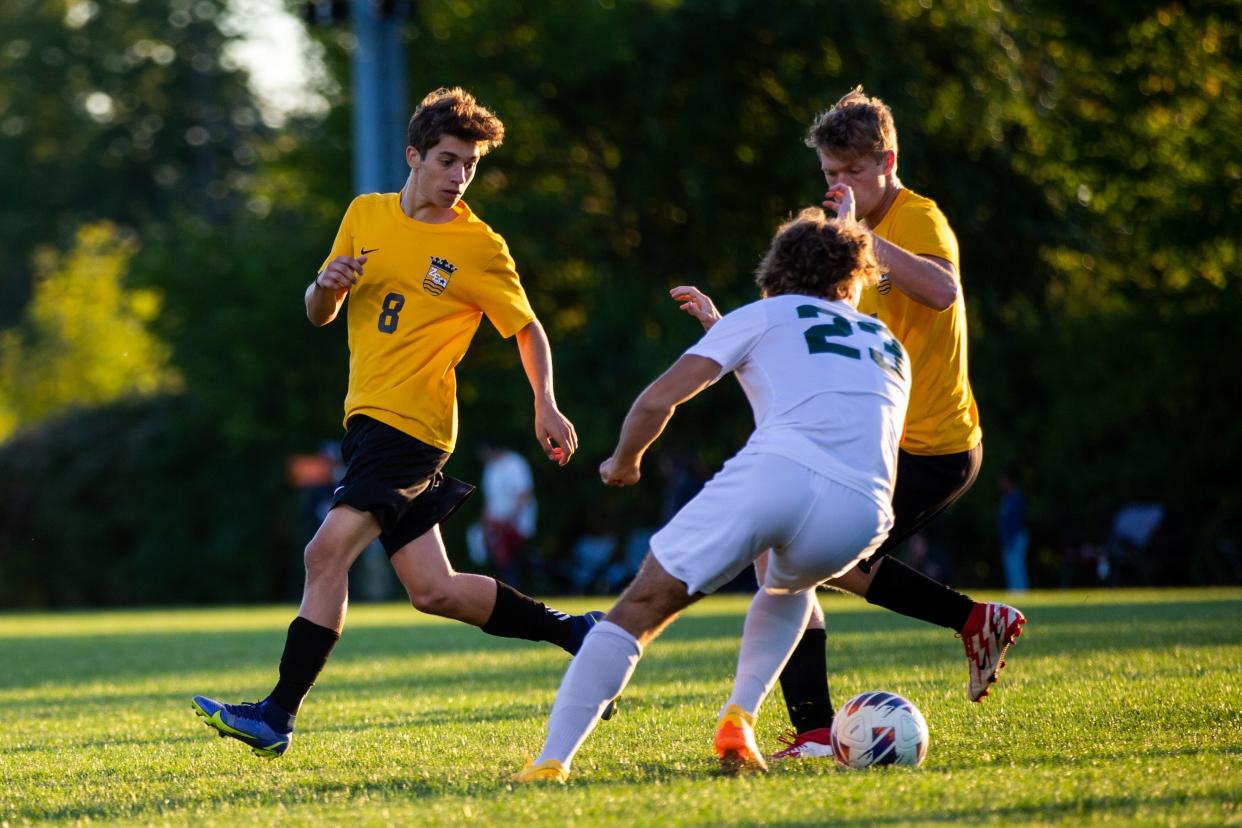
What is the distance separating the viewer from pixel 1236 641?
1030 cm

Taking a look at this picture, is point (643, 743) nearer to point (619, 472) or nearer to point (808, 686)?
point (808, 686)

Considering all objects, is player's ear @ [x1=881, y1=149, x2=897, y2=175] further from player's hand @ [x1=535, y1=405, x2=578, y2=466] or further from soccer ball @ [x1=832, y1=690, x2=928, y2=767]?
soccer ball @ [x1=832, y1=690, x2=928, y2=767]

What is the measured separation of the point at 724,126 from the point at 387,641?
49.4ft

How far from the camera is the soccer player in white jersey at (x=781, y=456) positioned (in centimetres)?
500

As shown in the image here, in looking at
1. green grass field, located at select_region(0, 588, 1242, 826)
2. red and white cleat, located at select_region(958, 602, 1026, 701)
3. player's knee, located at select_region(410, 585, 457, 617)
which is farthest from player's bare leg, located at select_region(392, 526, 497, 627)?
red and white cleat, located at select_region(958, 602, 1026, 701)

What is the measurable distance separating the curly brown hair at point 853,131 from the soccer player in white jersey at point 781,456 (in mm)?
887

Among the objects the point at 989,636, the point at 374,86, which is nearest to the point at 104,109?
the point at 374,86

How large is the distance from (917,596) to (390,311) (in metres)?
2.20

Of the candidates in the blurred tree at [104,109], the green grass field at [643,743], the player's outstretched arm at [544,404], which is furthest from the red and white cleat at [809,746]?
the blurred tree at [104,109]

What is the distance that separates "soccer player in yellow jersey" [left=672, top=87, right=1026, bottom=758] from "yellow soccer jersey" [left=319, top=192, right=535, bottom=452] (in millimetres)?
1297

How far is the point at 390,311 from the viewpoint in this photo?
249 inches

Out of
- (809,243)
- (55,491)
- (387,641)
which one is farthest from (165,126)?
(809,243)

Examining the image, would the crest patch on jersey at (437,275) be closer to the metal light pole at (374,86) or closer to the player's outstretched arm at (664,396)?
the player's outstretched arm at (664,396)

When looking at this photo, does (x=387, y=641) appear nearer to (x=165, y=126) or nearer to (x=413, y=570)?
(x=413, y=570)
